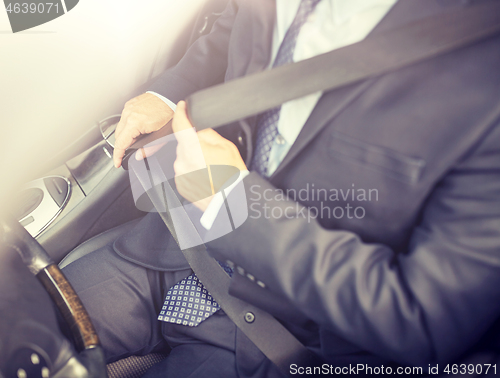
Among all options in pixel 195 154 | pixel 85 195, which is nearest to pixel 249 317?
pixel 195 154

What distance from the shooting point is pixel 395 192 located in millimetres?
528

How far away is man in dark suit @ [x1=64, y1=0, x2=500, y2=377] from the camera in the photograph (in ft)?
1.51

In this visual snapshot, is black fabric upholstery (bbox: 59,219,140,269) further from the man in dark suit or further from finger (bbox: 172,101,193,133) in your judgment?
finger (bbox: 172,101,193,133)

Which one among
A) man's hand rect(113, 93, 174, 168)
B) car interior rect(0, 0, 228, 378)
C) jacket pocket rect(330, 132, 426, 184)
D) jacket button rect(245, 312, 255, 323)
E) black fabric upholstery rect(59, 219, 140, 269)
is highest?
man's hand rect(113, 93, 174, 168)

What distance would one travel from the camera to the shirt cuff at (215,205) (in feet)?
2.07

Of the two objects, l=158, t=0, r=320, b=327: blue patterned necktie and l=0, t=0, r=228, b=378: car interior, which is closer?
l=158, t=0, r=320, b=327: blue patterned necktie

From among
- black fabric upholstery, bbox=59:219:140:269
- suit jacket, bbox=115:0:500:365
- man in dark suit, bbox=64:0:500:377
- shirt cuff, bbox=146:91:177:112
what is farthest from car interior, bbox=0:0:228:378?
suit jacket, bbox=115:0:500:365

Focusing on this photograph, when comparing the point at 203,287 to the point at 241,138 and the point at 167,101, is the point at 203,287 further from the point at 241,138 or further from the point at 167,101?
the point at 167,101

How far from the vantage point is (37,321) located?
0.50 meters

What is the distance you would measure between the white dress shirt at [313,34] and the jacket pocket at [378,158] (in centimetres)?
9

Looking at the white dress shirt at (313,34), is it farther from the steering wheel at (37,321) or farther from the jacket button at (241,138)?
the steering wheel at (37,321)

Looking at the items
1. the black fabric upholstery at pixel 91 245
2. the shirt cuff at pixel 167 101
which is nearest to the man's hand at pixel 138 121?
the shirt cuff at pixel 167 101

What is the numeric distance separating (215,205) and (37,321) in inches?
14.1

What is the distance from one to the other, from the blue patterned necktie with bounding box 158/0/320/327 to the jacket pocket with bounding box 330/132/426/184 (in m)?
0.16
